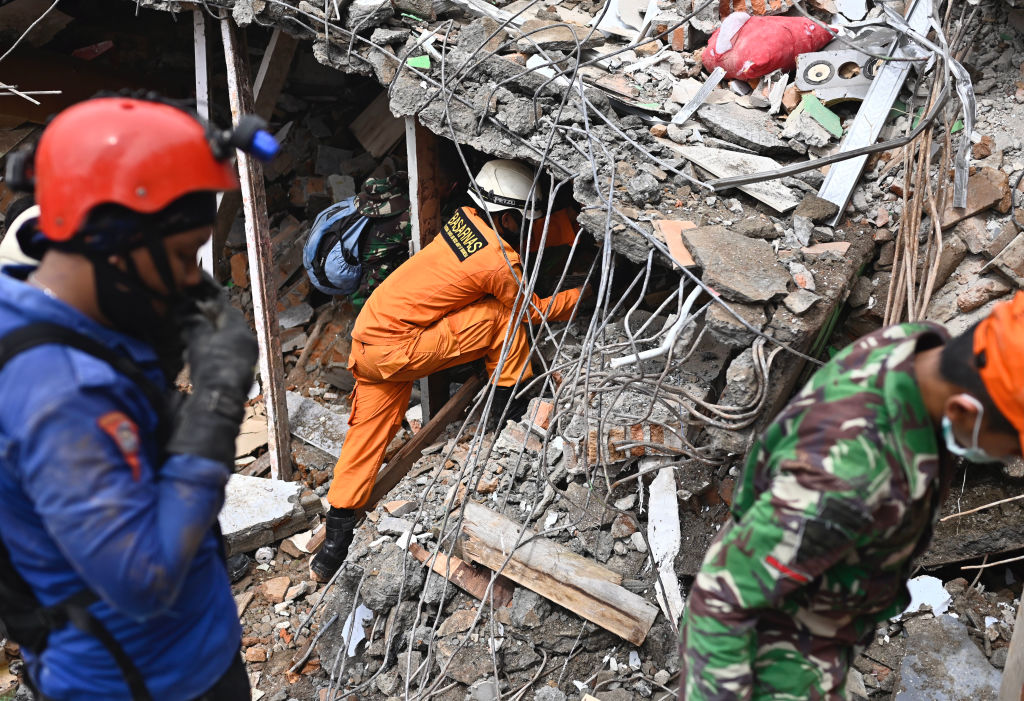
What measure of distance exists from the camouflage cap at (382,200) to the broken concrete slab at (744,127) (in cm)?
224

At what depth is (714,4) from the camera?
5230 millimetres

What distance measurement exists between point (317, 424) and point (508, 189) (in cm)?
313

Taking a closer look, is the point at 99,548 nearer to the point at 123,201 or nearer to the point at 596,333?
the point at 123,201

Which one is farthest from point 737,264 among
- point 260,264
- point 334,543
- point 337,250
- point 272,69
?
point 272,69

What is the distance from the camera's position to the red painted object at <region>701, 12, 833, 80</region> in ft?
15.9

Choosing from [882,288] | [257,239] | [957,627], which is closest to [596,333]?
[882,288]

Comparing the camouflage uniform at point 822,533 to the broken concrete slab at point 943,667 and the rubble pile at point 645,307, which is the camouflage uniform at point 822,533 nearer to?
the rubble pile at point 645,307

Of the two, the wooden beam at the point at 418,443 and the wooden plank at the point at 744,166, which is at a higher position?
the wooden plank at the point at 744,166

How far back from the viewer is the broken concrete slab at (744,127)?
4473 millimetres

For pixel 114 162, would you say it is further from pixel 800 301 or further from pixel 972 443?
pixel 800 301

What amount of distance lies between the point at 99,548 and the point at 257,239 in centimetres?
473

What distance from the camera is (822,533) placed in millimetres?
1760

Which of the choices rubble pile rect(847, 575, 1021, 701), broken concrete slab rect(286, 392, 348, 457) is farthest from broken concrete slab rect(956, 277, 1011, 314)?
broken concrete slab rect(286, 392, 348, 457)

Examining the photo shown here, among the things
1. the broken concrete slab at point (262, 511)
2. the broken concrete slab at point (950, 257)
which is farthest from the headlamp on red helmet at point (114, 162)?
the broken concrete slab at point (262, 511)
